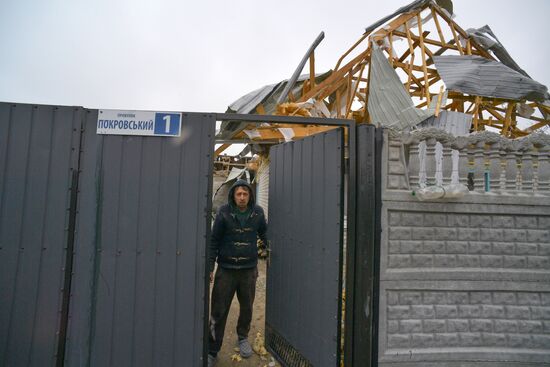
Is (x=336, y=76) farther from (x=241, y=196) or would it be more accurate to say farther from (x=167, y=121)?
(x=167, y=121)

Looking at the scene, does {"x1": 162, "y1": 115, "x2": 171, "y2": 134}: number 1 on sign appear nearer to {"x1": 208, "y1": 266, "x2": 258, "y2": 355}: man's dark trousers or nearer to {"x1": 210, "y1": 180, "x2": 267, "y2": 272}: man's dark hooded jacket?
{"x1": 210, "y1": 180, "x2": 267, "y2": 272}: man's dark hooded jacket

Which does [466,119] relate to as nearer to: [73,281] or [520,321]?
[520,321]

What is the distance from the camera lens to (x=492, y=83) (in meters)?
7.00

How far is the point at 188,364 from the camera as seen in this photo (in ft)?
8.83

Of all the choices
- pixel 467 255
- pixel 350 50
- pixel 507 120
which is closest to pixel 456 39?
pixel 507 120

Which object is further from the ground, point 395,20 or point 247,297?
point 395,20

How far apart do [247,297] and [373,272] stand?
1697mm

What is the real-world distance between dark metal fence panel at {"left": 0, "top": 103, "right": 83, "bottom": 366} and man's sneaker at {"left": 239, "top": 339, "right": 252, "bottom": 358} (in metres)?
2.05

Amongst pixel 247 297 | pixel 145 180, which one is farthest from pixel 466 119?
pixel 145 180

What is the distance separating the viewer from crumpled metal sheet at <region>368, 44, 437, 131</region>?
22.0 ft

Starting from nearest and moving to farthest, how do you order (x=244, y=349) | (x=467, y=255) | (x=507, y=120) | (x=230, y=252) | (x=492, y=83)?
(x=467, y=255), (x=230, y=252), (x=244, y=349), (x=492, y=83), (x=507, y=120)

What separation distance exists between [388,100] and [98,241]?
6916 mm

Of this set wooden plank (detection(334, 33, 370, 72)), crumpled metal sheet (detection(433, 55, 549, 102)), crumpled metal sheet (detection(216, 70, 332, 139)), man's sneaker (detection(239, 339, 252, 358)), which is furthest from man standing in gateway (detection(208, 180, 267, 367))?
wooden plank (detection(334, 33, 370, 72))

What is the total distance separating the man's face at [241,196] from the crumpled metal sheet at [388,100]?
4.68 meters
